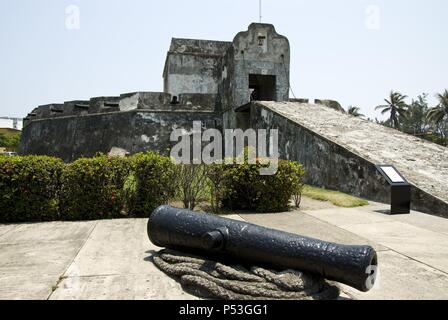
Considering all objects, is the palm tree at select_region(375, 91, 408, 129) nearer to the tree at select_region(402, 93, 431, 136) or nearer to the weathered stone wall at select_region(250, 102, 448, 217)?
the tree at select_region(402, 93, 431, 136)

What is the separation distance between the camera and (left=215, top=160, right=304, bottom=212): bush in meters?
6.46

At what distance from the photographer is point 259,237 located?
110 inches

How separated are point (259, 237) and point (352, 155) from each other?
5531mm

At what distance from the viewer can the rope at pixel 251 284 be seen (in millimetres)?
2535

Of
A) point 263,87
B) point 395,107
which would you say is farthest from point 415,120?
point 263,87

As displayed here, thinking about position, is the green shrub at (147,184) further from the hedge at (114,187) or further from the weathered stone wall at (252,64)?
the weathered stone wall at (252,64)

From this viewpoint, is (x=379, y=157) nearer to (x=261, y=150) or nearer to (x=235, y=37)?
(x=261, y=150)

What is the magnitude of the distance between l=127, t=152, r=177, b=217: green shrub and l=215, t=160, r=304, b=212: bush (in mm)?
1128

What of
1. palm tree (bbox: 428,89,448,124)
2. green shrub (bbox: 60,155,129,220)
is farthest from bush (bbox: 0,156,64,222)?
palm tree (bbox: 428,89,448,124)

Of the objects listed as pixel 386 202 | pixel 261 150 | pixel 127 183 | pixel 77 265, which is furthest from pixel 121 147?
pixel 77 265

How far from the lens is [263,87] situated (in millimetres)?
16469

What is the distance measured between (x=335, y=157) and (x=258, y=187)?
8.66 ft

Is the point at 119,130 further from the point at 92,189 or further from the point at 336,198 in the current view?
the point at 336,198

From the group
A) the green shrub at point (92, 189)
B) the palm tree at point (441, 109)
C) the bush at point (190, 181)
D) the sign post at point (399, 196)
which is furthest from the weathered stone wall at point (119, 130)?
the palm tree at point (441, 109)
